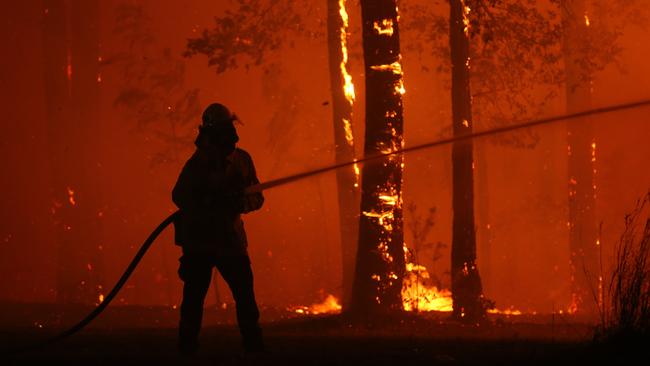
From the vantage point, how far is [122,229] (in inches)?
2074

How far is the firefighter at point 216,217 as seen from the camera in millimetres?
7602

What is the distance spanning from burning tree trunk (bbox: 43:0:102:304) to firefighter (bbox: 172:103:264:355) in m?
16.0

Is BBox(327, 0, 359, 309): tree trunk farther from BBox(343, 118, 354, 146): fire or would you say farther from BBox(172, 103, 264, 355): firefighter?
BBox(172, 103, 264, 355): firefighter

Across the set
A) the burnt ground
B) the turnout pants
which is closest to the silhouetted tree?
the burnt ground

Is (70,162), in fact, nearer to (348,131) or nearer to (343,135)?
(343,135)

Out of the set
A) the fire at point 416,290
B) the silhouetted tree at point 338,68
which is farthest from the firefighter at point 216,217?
the silhouetted tree at point 338,68

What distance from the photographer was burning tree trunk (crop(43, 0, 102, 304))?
77.2 feet

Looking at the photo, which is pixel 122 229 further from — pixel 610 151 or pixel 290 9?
pixel 290 9

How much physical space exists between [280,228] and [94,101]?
26.9 m

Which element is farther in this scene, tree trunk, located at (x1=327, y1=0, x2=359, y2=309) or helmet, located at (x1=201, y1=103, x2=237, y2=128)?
tree trunk, located at (x1=327, y1=0, x2=359, y2=309)

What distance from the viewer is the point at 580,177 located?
2431 cm

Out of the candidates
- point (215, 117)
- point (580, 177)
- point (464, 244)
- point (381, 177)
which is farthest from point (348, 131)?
point (215, 117)

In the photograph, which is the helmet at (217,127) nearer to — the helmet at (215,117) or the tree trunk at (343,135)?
the helmet at (215,117)

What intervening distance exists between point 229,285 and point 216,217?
59 cm
